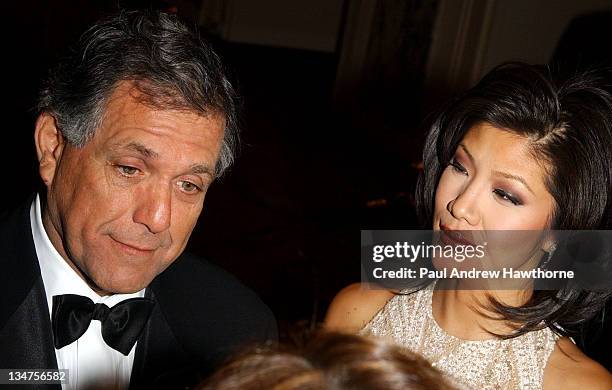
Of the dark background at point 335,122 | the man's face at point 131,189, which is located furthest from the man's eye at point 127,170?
the dark background at point 335,122

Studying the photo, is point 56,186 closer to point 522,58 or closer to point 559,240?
point 559,240

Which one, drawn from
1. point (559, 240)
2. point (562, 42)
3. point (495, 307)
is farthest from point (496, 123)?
point (562, 42)

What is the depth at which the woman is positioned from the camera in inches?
72.9

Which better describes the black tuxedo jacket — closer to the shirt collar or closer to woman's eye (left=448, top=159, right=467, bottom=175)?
the shirt collar

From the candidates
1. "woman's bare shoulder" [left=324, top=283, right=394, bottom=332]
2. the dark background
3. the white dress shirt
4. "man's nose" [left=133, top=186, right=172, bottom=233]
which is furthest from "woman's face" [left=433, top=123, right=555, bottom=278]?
the dark background

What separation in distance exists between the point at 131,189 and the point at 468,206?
796mm

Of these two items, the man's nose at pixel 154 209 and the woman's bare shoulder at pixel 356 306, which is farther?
the woman's bare shoulder at pixel 356 306

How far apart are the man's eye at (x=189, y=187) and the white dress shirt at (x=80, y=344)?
0.34 metres

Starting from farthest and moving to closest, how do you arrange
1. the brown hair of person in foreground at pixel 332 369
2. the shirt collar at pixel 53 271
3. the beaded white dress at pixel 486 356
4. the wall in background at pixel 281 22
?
1. the wall in background at pixel 281 22
2. the beaded white dress at pixel 486 356
3. the shirt collar at pixel 53 271
4. the brown hair of person in foreground at pixel 332 369

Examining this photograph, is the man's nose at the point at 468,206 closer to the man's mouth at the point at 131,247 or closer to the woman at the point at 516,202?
the woman at the point at 516,202

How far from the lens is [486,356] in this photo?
2072 millimetres

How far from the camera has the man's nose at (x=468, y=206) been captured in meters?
1.85

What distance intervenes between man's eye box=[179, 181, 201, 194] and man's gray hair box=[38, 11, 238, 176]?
0.55ft

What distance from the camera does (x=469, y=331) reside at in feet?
6.91
